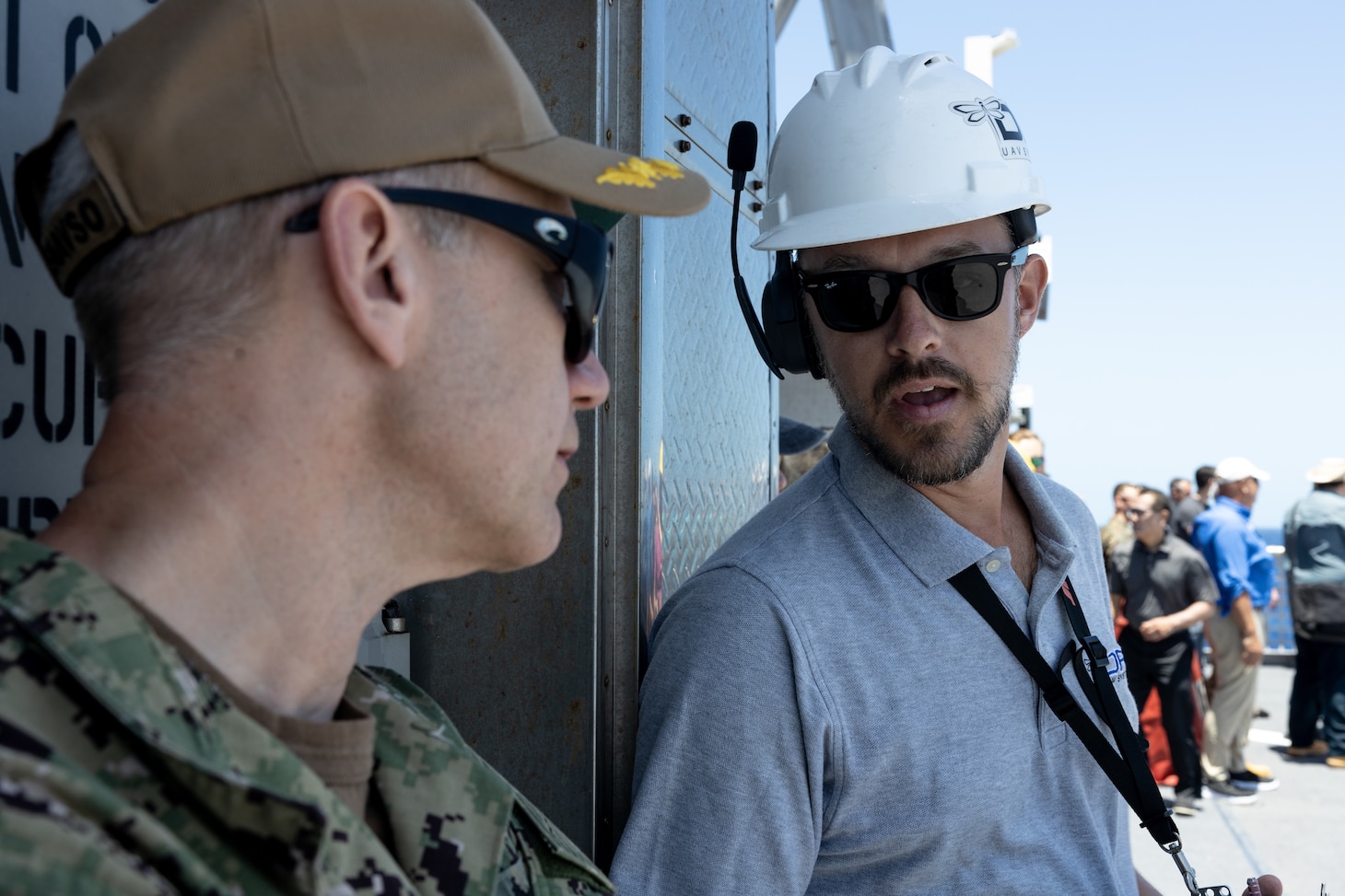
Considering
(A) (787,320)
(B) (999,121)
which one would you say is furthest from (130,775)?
(B) (999,121)

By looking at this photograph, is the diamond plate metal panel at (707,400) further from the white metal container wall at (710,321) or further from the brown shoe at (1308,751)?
the brown shoe at (1308,751)

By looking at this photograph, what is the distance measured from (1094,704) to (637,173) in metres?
1.37

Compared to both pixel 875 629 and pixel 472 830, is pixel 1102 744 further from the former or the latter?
pixel 472 830

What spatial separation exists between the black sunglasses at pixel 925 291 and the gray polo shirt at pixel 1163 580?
516cm

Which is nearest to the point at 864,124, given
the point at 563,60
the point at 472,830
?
the point at 563,60

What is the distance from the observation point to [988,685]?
1.89 metres

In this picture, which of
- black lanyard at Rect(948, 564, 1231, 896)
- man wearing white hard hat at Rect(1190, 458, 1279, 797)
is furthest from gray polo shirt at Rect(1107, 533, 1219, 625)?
black lanyard at Rect(948, 564, 1231, 896)

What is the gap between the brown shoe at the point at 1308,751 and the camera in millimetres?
8281

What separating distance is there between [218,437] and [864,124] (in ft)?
5.18

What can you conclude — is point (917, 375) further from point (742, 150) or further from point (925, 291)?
point (742, 150)

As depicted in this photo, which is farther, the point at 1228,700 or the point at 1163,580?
the point at 1228,700

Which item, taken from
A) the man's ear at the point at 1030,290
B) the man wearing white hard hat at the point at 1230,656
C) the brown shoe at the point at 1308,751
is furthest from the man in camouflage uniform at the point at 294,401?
the brown shoe at the point at 1308,751

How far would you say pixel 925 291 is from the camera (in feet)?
6.97

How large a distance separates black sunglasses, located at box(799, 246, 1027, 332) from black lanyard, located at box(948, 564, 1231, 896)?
1.68 ft
